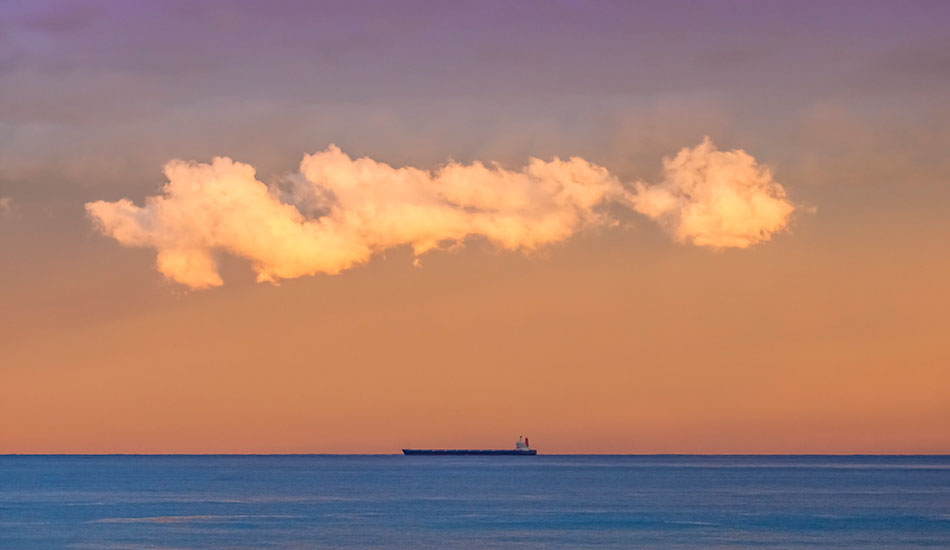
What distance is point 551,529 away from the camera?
117 metres

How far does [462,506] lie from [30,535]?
55312 mm

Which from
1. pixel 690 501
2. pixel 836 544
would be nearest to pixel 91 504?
pixel 690 501

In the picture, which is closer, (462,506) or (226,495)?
(462,506)

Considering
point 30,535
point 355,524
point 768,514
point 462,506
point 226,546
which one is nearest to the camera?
point 226,546

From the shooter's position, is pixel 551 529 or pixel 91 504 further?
pixel 91 504

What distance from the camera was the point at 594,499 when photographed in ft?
561

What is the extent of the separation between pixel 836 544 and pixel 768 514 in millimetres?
33084

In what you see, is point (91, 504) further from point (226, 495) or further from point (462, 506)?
point (462, 506)

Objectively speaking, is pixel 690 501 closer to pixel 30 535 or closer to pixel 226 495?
pixel 226 495

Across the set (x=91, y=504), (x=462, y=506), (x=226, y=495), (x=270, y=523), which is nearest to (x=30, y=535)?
(x=270, y=523)

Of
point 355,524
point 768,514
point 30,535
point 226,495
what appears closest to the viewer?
point 30,535

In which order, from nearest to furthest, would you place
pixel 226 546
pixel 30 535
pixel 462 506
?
1. pixel 226 546
2. pixel 30 535
3. pixel 462 506

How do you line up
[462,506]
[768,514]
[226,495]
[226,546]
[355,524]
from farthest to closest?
[226,495] → [462,506] → [768,514] → [355,524] → [226,546]

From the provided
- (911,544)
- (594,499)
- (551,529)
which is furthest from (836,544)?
(594,499)
